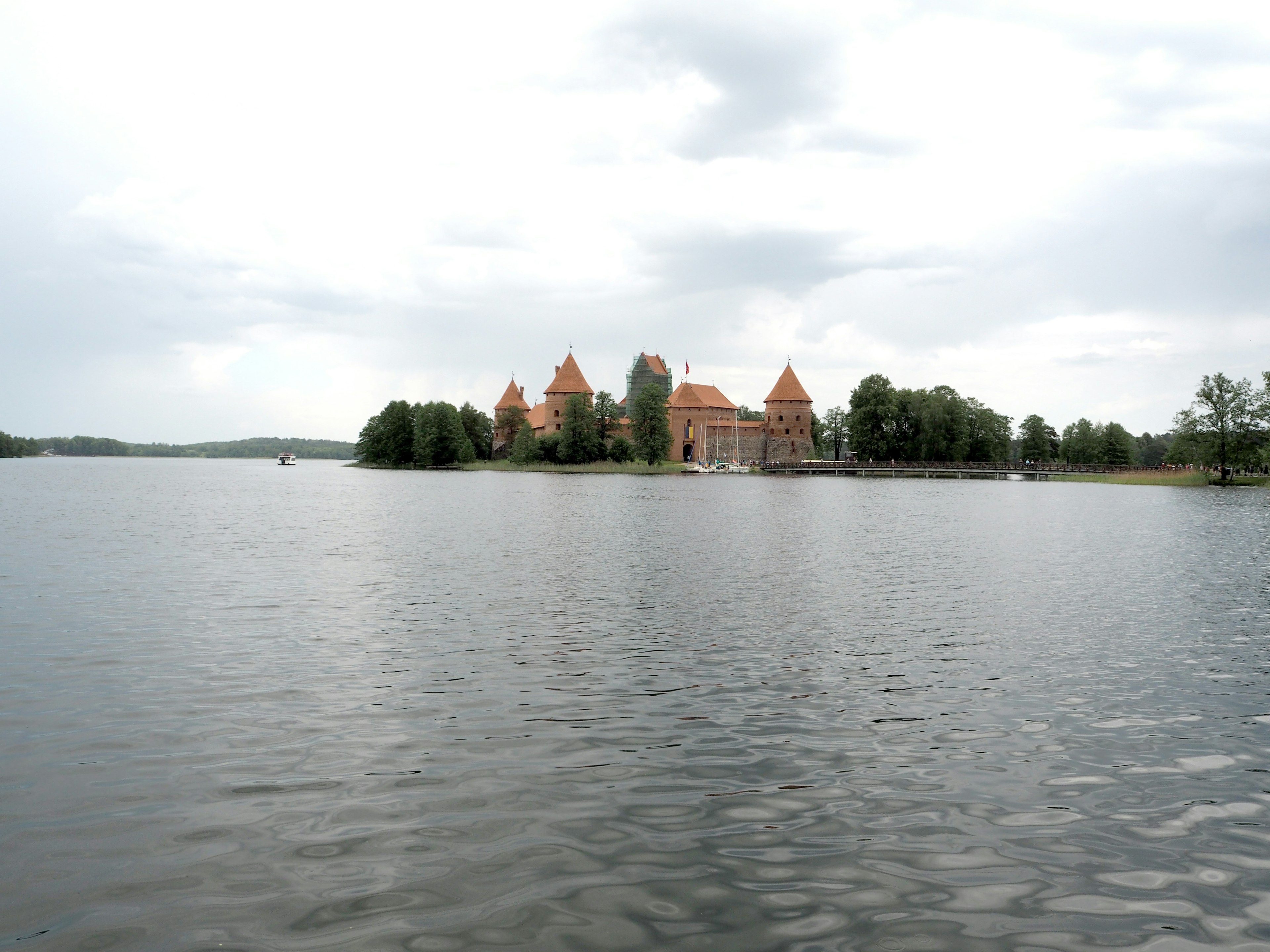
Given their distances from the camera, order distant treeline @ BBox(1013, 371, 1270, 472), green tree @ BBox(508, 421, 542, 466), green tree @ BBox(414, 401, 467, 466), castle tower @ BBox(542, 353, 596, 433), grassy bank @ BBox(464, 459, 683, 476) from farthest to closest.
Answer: castle tower @ BBox(542, 353, 596, 433)
green tree @ BBox(414, 401, 467, 466)
green tree @ BBox(508, 421, 542, 466)
grassy bank @ BBox(464, 459, 683, 476)
distant treeline @ BBox(1013, 371, 1270, 472)

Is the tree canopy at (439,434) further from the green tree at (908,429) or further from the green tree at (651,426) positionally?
the green tree at (908,429)

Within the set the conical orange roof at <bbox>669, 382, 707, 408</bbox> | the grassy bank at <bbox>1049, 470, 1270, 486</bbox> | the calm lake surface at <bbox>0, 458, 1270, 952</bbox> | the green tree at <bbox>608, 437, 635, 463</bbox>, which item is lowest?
the calm lake surface at <bbox>0, 458, 1270, 952</bbox>

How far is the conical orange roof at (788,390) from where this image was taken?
142000 mm

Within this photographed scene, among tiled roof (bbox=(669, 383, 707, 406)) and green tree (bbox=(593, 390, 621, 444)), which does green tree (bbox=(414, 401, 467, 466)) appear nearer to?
green tree (bbox=(593, 390, 621, 444))

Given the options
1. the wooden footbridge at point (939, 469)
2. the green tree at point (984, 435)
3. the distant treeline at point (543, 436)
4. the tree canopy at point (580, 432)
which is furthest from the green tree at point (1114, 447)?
the tree canopy at point (580, 432)

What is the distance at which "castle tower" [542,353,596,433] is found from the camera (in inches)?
5502

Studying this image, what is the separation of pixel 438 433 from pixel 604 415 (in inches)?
966

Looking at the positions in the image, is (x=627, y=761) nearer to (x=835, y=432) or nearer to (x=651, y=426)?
(x=651, y=426)

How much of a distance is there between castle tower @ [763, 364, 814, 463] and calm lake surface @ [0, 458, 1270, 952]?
402 feet

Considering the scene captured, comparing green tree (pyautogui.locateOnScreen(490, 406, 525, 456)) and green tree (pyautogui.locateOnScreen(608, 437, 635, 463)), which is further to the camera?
green tree (pyautogui.locateOnScreen(490, 406, 525, 456))

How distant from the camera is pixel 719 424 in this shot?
477 feet

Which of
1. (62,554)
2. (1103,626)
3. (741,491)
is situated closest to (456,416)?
(741,491)

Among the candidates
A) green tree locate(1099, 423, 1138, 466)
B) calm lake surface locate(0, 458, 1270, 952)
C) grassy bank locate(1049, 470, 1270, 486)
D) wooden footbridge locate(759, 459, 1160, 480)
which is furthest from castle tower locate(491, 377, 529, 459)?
calm lake surface locate(0, 458, 1270, 952)

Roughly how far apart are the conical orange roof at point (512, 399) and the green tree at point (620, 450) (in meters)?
46.0
